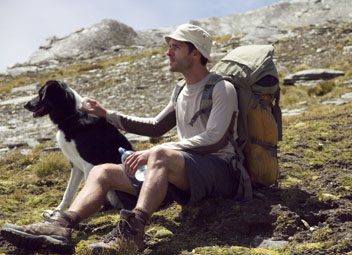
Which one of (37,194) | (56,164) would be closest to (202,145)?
(37,194)

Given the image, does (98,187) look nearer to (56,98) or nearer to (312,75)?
(56,98)

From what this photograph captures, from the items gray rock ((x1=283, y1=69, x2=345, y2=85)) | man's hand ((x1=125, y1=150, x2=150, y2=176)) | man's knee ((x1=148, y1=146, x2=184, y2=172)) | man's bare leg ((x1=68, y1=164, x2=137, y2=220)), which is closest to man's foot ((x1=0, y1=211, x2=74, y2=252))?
man's bare leg ((x1=68, y1=164, x2=137, y2=220))

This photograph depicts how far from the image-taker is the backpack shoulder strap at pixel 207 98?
5.73m

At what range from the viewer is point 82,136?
22.8ft

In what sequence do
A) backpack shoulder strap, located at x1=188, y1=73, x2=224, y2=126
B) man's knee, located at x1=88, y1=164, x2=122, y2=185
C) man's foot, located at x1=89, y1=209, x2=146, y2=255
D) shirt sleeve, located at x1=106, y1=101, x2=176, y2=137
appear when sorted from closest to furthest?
man's foot, located at x1=89, y1=209, x2=146, y2=255
man's knee, located at x1=88, y1=164, x2=122, y2=185
backpack shoulder strap, located at x1=188, y1=73, x2=224, y2=126
shirt sleeve, located at x1=106, y1=101, x2=176, y2=137

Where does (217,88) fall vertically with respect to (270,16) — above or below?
above

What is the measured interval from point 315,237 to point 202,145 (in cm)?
137

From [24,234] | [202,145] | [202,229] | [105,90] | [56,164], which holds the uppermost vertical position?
[202,145]

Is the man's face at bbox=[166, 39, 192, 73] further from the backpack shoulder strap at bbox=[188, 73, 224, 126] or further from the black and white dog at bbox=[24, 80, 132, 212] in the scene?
the black and white dog at bbox=[24, 80, 132, 212]

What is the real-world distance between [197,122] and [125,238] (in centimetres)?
159

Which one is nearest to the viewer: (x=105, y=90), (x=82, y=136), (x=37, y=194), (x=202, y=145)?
(x=202, y=145)

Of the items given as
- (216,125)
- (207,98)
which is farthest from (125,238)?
(207,98)

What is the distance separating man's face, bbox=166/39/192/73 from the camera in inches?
232

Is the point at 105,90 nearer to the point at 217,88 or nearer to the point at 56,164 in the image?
the point at 56,164
